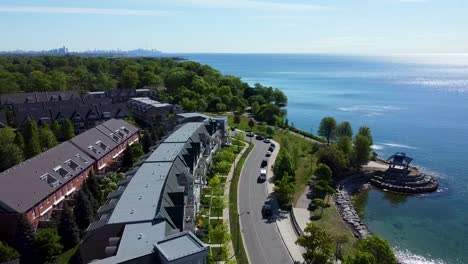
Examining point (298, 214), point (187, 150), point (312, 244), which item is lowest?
point (298, 214)

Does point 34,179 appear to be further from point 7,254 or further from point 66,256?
point 7,254

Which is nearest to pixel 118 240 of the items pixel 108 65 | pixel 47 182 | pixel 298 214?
pixel 47 182

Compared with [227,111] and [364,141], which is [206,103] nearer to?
[227,111]

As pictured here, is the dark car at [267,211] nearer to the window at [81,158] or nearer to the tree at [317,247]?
the tree at [317,247]

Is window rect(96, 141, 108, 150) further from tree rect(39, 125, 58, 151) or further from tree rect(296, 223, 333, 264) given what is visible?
tree rect(296, 223, 333, 264)

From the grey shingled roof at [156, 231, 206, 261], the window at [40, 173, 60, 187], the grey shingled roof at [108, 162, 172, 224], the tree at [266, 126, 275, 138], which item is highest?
the grey shingled roof at [156, 231, 206, 261]

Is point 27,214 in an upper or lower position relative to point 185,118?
lower

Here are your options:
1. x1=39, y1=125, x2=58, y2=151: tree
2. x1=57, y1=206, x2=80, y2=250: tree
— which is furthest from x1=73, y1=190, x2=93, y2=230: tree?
x1=39, y1=125, x2=58, y2=151: tree
